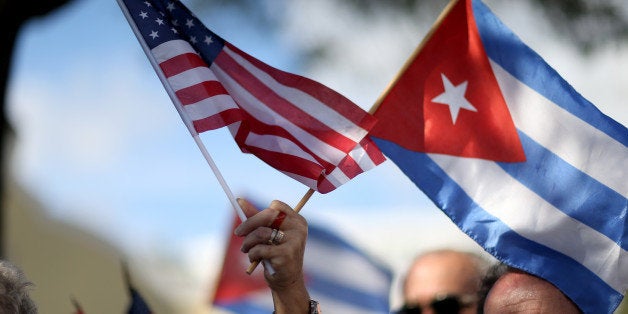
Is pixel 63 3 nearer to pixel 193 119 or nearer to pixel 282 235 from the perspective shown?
pixel 193 119

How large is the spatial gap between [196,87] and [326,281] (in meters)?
2.94

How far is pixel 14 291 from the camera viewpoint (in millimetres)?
2973

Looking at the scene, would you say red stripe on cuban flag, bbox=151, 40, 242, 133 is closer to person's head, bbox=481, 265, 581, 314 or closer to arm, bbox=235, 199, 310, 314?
arm, bbox=235, 199, 310, 314

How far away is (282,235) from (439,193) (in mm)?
794

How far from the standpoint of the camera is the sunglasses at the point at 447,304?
13.0 feet

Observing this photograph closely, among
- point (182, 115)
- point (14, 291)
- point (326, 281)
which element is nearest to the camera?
point (14, 291)

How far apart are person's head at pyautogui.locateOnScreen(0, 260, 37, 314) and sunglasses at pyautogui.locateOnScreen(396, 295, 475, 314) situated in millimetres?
1550

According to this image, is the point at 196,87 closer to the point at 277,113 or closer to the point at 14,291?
the point at 277,113

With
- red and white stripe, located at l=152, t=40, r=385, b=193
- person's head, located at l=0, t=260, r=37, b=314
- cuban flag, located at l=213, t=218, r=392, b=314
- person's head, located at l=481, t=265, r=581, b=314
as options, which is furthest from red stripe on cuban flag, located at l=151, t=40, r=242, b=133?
cuban flag, located at l=213, t=218, r=392, b=314

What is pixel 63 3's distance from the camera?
7004 mm

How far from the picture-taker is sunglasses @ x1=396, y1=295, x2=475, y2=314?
3.96m

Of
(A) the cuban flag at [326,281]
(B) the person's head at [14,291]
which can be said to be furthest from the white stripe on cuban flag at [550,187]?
(A) the cuban flag at [326,281]

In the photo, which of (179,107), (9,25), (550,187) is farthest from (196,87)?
(9,25)

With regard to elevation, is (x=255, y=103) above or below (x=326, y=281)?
above
